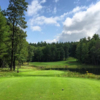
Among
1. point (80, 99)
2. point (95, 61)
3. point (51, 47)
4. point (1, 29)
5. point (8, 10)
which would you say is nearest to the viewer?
point (80, 99)

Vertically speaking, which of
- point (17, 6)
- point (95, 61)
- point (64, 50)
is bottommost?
point (95, 61)

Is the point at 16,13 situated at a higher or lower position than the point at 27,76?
higher

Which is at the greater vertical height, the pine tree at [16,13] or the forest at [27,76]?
the pine tree at [16,13]

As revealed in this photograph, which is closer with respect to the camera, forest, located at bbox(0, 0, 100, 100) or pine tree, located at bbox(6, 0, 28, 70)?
forest, located at bbox(0, 0, 100, 100)

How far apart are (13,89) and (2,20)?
15434mm

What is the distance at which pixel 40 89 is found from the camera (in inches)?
300

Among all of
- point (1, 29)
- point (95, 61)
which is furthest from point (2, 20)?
point (95, 61)

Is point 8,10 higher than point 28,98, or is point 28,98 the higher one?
point 8,10

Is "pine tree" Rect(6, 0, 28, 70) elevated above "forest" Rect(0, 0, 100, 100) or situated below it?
above

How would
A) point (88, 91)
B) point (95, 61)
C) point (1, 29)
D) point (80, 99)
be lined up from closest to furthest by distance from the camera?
point (80, 99) → point (88, 91) → point (1, 29) → point (95, 61)

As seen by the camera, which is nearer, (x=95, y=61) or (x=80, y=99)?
→ (x=80, y=99)

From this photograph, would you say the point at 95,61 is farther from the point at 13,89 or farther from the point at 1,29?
the point at 13,89

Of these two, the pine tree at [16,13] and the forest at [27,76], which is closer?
the forest at [27,76]

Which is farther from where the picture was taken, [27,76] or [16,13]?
[16,13]
